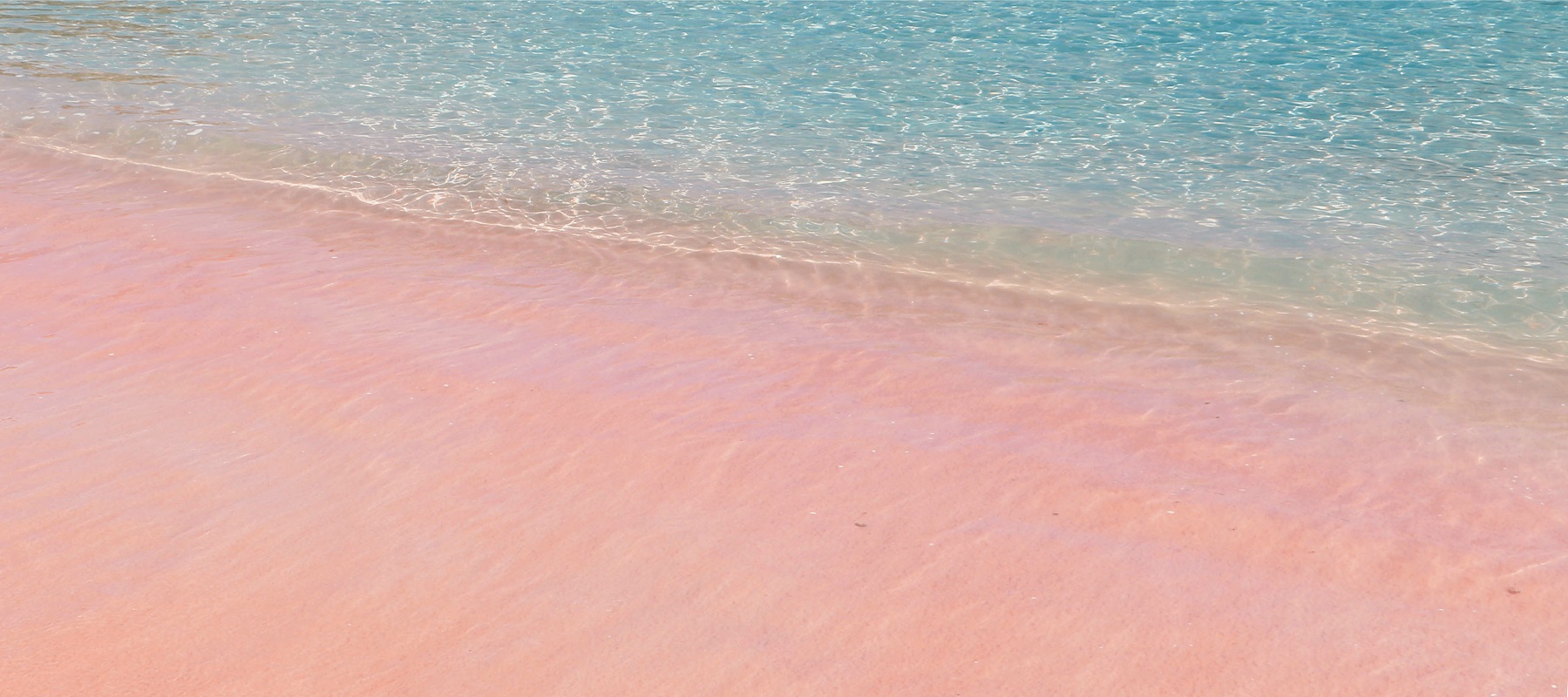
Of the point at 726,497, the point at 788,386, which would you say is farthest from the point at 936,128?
the point at 726,497

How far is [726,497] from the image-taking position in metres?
4.11

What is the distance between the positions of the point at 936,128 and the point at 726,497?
589cm

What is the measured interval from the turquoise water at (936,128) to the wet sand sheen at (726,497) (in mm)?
1220

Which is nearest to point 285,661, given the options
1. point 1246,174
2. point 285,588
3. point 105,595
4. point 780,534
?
point 285,588

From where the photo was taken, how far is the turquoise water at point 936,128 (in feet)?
22.8

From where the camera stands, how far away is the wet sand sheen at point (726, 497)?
3264mm

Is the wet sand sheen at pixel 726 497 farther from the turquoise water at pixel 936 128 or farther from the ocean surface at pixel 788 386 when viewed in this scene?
the turquoise water at pixel 936 128

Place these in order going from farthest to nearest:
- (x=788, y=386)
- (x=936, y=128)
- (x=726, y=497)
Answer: (x=936, y=128)
(x=788, y=386)
(x=726, y=497)

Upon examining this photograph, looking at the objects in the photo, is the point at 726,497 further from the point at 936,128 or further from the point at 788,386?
the point at 936,128

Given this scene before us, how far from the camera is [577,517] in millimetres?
3932

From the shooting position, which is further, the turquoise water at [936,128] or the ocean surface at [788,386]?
the turquoise water at [936,128]

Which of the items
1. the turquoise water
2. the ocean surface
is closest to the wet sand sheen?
the ocean surface

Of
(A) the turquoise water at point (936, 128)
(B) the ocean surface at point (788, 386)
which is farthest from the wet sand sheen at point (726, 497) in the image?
(A) the turquoise water at point (936, 128)

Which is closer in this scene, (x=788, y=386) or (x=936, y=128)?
(x=788, y=386)
